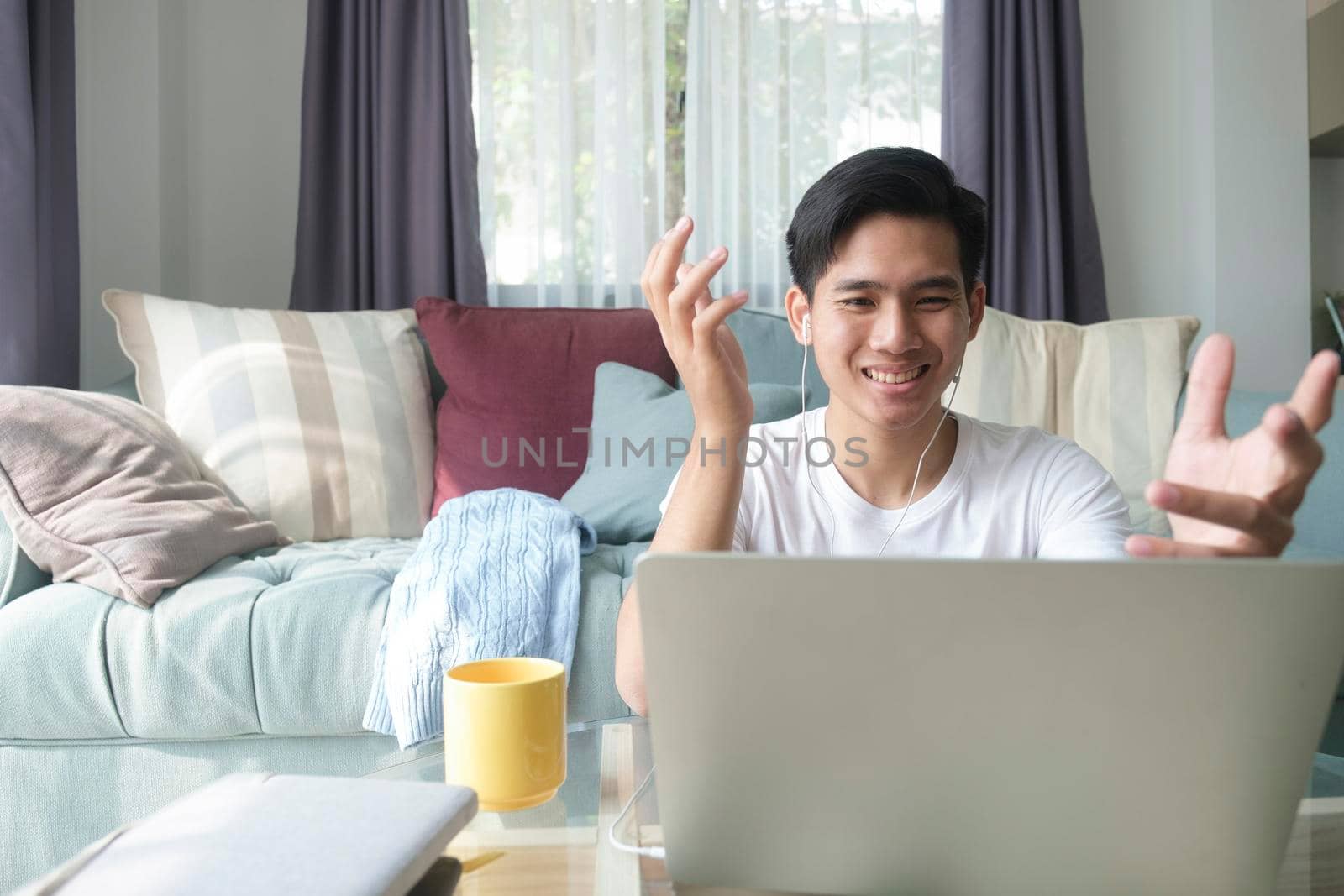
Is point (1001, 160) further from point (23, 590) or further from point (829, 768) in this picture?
point (829, 768)

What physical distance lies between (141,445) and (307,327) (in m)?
0.58

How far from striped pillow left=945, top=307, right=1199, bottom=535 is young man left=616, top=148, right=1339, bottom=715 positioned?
103cm

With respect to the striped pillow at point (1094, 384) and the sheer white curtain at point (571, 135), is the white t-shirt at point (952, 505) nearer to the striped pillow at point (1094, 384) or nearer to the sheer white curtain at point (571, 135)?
the striped pillow at point (1094, 384)

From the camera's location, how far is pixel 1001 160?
2961 mm

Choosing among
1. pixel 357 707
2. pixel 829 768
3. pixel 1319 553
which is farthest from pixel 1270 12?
pixel 829 768

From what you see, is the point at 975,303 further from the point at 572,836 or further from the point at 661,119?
the point at 661,119

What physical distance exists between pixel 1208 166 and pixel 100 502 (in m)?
2.85

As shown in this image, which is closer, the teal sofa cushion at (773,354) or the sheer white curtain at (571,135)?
the teal sofa cushion at (773,354)

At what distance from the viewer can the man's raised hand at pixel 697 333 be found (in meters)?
0.88

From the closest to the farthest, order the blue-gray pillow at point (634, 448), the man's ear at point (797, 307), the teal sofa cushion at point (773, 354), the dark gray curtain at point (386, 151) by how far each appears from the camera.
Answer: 1. the man's ear at point (797, 307)
2. the blue-gray pillow at point (634, 448)
3. the teal sofa cushion at point (773, 354)
4. the dark gray curtain at point (386, 151)

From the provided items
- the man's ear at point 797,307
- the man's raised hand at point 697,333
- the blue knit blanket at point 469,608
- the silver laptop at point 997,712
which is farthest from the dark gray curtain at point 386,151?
the silver laptop at point 997,712

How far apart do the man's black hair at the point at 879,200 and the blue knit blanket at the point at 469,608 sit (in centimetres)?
71

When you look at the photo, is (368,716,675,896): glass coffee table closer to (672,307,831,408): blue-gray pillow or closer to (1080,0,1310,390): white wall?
(672,307,831,408): blue-gray pillow

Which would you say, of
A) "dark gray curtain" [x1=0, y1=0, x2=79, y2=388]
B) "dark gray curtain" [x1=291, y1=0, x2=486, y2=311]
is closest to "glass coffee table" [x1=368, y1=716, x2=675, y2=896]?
"dark gray curtain" [x1=0, y1=0, x2=79, y2=388]
